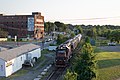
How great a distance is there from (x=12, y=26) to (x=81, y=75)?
96.4 meters

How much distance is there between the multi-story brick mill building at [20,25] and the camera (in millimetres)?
115438

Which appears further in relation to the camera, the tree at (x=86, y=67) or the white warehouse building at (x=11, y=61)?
the white warehouse building at (x=11, y=61)

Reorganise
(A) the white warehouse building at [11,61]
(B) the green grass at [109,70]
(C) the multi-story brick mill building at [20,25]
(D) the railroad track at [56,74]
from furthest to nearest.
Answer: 1. (C) the multi-story brick mill building at [20,25]
2. (A) the white warehouse building at [11,61]
3. (D) the railroad track at [56,74]
4. (B) the green grass at [109,70]

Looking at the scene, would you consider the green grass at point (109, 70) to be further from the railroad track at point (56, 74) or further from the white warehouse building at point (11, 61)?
the white warehouse building at point (11, 61)

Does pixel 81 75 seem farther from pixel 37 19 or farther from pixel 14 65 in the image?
pixel 37 19

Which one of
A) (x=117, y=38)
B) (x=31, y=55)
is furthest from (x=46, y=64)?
(x=117, y=38)

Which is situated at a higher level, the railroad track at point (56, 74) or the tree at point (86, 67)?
the tree at point (86, 67)

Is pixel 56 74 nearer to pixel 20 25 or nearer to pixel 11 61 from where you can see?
pixel 11 61

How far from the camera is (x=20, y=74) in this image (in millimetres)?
36250

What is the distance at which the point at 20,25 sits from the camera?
11738cm

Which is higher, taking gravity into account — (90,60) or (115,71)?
(90,60)

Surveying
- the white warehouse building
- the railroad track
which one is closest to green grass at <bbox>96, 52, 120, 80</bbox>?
the railroad track

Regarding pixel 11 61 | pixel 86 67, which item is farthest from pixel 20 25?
pixel 86 67

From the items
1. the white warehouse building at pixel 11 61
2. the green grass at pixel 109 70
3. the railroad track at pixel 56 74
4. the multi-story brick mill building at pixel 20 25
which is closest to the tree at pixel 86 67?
the green grass at pixel 109 70
